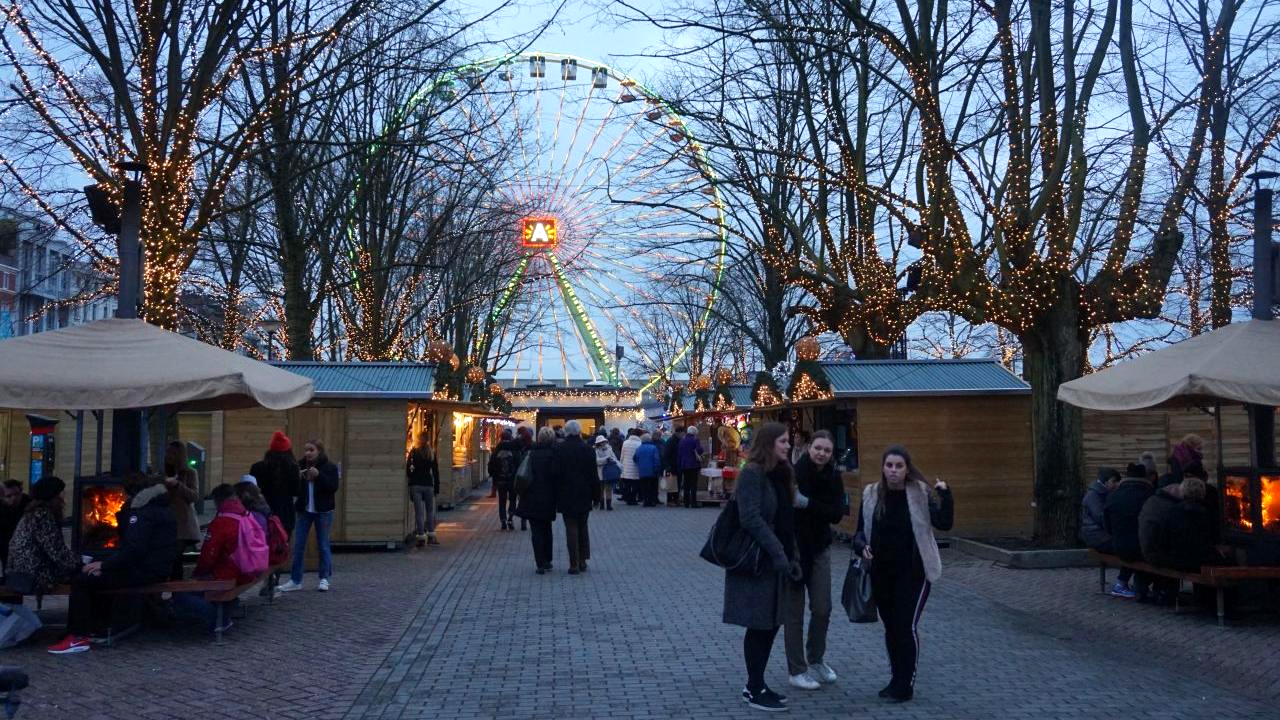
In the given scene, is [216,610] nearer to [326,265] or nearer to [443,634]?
[443,634]

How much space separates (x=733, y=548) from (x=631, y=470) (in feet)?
75.1

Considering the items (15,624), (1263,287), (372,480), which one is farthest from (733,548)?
(372,480)

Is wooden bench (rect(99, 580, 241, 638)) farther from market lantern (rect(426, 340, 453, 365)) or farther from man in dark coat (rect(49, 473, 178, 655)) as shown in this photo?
market lantern (rect(426, 340, 453, 365))

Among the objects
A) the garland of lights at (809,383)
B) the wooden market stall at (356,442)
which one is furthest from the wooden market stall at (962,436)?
the wooden market stall at (356,442)

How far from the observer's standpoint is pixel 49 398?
978cm

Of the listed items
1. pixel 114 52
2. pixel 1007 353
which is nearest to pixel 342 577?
pixel 114 52

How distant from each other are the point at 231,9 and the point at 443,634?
8.43 m

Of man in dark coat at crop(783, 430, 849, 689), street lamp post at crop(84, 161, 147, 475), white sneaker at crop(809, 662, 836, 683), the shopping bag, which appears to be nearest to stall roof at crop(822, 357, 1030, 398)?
street lamp post at crop(84, 161, 147, 475)

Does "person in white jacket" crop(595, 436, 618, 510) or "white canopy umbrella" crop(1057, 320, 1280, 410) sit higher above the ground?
"white canopy umbrella" crop(1057, 320, 1280, 410)

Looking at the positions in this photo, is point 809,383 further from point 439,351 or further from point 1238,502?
point 439,351

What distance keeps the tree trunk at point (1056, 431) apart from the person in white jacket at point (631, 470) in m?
14.9

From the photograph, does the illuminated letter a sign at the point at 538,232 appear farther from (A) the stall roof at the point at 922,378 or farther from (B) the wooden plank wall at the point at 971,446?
(B) the wooden plank wall at the point at 971,446

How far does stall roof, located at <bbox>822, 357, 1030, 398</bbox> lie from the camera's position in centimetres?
1848

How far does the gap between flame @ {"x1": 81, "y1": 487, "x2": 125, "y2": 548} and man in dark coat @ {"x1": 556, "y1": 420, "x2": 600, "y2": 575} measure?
17.9 ft
